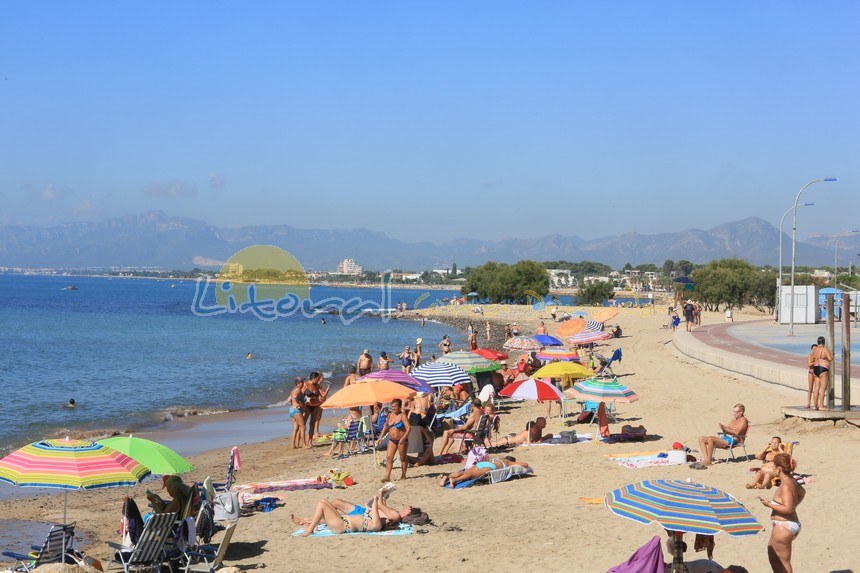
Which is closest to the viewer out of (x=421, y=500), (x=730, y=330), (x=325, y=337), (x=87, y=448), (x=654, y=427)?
(x=87, y=448)

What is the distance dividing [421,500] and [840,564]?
17.5 ft

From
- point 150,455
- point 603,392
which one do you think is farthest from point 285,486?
point 603,392

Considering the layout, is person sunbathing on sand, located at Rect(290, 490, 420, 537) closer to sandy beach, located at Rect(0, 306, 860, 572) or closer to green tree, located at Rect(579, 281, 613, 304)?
sandy beach, located at Rect(0, 306, 860, 572)

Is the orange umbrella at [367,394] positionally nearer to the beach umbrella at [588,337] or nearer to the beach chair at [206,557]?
the beach chair at [206,557]

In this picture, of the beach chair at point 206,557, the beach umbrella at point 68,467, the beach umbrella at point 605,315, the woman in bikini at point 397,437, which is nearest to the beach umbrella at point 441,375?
the woman in bikini at point 397,437

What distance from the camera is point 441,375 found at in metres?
17.8

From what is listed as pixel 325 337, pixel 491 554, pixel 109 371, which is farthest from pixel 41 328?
pixel 491 554

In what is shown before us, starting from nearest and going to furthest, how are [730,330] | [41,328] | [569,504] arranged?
[569,504] → [730,330] → [41,328]

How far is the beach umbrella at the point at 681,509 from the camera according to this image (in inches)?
253

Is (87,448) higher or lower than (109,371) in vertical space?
higher

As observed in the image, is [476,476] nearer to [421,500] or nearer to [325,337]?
[421,500]

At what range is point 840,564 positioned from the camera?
26.1 ft

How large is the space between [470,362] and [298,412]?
14.0ft

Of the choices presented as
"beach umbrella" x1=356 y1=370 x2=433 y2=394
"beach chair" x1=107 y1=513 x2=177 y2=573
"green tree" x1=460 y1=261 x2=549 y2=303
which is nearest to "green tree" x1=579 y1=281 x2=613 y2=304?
"green tree" x1=460 y1=261 x2=549 y2=303
